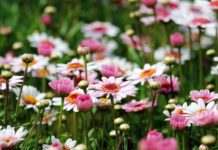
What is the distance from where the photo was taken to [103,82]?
7.90ft

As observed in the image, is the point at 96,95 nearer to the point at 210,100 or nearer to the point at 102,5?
the point at 210,100

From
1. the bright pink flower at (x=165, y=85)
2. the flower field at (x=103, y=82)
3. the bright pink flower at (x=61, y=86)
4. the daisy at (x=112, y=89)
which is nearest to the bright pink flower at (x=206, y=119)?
the flower field at (x=103, y=82)

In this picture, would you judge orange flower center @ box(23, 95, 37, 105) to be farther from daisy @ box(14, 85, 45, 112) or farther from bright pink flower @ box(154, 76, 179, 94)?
bright pink flower @ box(154, 76, 179, 94)

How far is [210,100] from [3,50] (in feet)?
6.53

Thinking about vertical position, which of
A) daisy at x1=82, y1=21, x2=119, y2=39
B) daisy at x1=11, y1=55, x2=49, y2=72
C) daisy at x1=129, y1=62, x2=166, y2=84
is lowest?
daisy at x1=129, y1=62, x2=166, y2=84

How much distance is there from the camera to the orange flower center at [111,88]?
7.68ft

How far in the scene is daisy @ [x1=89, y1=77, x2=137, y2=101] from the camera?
2.32 m

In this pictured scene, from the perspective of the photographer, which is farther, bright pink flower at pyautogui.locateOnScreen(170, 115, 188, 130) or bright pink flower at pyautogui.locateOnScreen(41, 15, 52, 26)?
bright pink flower at pyautogui.locateOnScreen(41, 15, 52, 26)

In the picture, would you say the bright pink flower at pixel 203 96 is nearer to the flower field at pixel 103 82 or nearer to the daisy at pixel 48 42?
the flower field at pixel 103 82

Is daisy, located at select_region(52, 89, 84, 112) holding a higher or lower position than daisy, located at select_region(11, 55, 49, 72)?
lower

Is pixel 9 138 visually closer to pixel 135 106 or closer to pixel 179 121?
pixel 179 121

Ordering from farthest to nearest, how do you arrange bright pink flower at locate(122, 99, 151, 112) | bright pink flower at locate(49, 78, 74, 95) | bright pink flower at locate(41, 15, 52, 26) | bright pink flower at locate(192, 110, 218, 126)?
bright pink flower at locate(41, 15, 52, 26) → bright pink flower at locate(122, 99, 151, 112) → bright pink flower at locate(49, 78, 74, 95) → bright pink flower at locate(192, 110, 218, 126)

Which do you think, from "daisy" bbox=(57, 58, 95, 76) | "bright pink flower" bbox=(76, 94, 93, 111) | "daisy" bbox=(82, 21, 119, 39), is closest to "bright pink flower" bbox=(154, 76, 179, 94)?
"daisy" bbox=(57, 58, 95, 76)

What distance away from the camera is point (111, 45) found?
4016mm
